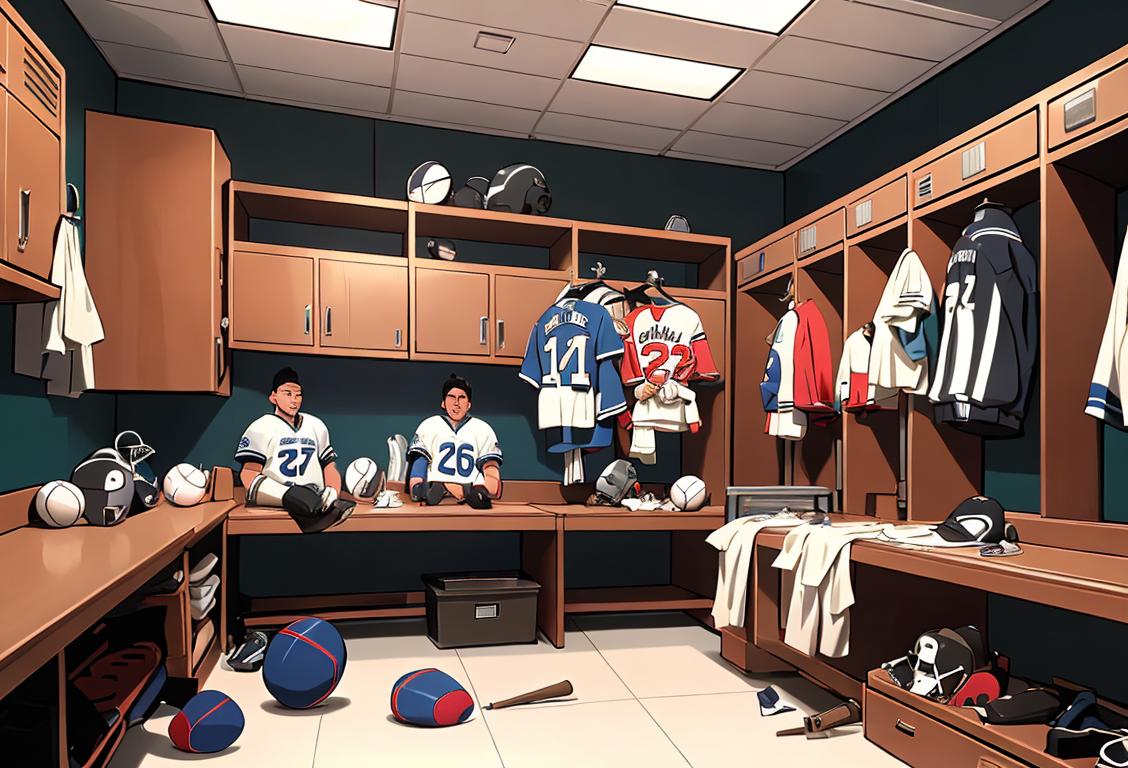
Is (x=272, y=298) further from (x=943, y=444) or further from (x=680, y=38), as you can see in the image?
(x=943, y=444)

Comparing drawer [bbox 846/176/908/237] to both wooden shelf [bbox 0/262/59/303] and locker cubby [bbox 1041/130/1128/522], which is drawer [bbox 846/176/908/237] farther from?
wooden shelf [bbox 0/262/59/303]

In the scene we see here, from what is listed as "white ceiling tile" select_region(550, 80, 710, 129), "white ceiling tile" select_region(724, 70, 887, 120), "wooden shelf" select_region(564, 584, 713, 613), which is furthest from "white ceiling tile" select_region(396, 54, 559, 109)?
"wooden shelf" select_region(564, 584, 713, 613)

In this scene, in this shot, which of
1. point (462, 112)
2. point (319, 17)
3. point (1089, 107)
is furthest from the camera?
point (462, 112)

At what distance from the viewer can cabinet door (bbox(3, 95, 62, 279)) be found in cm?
195

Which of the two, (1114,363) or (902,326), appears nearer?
(1114,363)

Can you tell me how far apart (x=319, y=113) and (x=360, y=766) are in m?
3.51

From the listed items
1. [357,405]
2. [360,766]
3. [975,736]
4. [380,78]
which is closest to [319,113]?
[380,78]

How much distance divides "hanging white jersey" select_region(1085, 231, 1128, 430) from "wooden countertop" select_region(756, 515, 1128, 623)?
0.43m

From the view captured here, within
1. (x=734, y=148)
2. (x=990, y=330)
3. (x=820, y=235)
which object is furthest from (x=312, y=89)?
(x=990, y=330)

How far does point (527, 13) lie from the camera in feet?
10.8

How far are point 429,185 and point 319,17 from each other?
0.98 meters

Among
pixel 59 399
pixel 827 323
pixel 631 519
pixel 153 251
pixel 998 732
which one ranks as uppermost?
pixel 153 251

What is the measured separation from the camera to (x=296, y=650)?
2641 mm

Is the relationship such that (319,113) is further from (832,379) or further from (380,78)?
(832,379)
